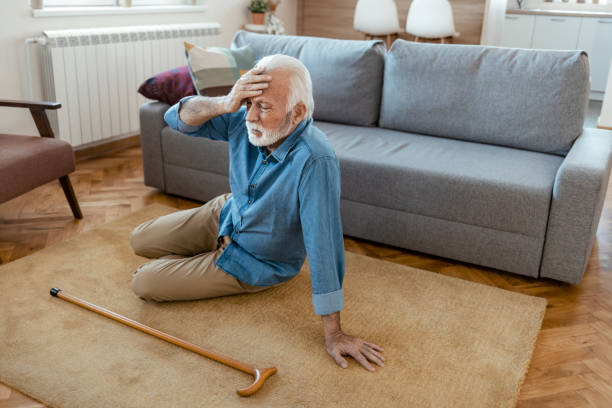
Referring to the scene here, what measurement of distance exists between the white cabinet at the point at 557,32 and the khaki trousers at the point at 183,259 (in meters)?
4.93

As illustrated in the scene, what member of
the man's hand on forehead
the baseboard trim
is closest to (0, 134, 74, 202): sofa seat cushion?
the baseboard trim

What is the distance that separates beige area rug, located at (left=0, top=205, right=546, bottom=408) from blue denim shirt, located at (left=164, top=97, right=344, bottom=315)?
0.19 meters

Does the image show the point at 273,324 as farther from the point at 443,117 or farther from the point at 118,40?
the point at 118,40

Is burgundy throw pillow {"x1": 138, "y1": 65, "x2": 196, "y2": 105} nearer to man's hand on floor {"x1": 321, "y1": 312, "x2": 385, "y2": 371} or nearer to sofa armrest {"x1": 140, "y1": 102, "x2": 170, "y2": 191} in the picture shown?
sofa armrest {"x1": 140, "y1": 102, "x2": 170, "y2": 191}

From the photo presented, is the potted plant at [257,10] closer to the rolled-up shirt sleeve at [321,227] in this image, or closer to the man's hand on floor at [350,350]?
the rolled-up shirt sleeve at [321,227]

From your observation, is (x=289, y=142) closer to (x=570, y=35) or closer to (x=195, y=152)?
(x=195, y=152)

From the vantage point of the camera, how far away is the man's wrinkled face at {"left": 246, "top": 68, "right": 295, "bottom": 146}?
1515 mm

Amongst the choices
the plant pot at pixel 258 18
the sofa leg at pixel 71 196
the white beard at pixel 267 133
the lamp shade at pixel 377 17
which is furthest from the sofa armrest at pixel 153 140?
the lamp shade at pixel 377 17

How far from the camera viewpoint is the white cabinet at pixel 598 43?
220 inches

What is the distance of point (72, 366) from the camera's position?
162 centimetres

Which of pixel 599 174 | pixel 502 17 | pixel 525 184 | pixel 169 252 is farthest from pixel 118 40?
pixel 502 17

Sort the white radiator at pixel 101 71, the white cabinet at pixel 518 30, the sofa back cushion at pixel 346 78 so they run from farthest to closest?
the white cabinet at pixel 518 30, the white radiator at pixel 101 71, the sofa back cushion at pixel 346 78

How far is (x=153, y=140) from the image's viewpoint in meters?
2.92

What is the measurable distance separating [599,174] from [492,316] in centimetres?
63
